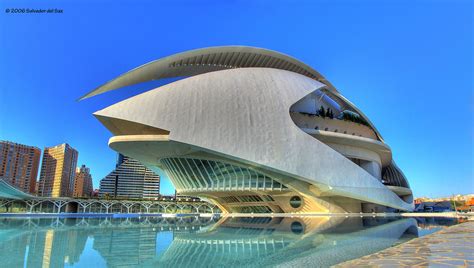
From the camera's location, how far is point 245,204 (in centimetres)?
3222

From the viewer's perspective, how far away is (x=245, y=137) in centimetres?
2380

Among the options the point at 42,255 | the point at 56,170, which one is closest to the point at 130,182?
the point at 56,170

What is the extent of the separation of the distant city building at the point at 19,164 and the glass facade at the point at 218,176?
55993 millimetres

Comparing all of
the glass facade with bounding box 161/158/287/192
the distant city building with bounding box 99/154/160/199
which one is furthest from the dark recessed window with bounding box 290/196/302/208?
the distant city building with bounding box 99/154/160/199

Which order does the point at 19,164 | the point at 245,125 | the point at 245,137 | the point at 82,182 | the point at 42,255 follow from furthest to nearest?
the point at 82,182, the point at 19,164, the point at 245,125, the point at 245,137, the point at 42,255

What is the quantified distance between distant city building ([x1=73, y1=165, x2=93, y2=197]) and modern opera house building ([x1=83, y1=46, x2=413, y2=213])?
99.9 meters

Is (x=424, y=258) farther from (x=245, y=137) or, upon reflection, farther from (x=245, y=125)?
(x=245, y=125)

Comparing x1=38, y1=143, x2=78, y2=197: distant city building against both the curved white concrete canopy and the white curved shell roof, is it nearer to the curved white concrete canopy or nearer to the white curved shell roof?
the white curved shell roof

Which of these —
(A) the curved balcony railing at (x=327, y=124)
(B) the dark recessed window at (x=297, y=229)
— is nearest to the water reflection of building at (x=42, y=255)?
(B) the dark recessed window at (x=297, y=229)

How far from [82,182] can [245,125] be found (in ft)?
370

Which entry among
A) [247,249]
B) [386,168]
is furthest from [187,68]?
[386,168]

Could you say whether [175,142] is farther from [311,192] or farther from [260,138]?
[311,192]

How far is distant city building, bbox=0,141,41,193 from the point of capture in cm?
6800

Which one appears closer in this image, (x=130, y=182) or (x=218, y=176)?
(x=218, y=176)
